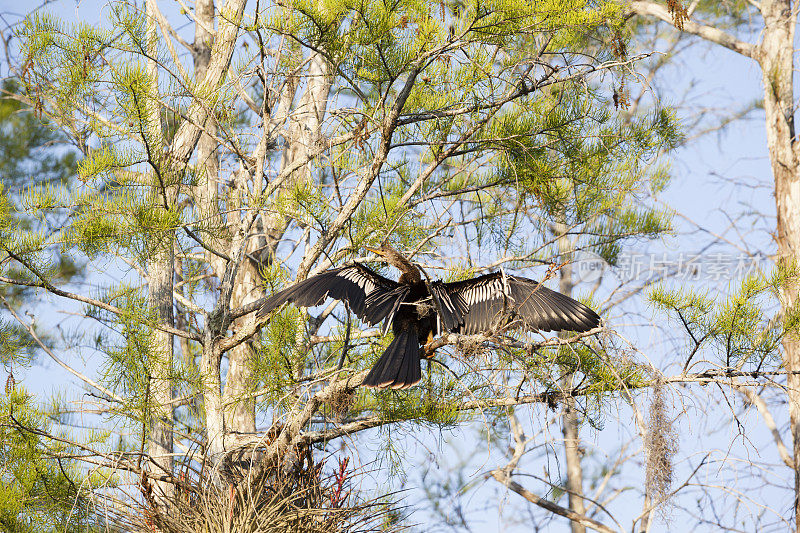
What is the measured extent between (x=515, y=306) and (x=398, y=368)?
19.3 inches

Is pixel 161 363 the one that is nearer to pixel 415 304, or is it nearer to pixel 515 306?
pixel 415 304

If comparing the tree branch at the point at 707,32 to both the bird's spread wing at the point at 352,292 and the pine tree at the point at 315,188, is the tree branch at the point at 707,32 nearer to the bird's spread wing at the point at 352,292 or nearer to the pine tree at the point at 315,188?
the pine tree at the point at 315,188

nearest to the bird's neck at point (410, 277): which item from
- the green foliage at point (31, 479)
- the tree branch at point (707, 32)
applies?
the green foliage at point (31, 479)

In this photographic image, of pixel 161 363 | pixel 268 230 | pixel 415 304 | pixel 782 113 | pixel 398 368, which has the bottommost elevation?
pixel 398 368

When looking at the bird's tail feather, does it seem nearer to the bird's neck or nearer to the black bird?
the black bird

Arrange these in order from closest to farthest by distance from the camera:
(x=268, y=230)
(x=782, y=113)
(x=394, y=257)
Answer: (x=394, y=257)
(x=782, y=113)
(x=268, y=230)

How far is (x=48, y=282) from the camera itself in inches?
127

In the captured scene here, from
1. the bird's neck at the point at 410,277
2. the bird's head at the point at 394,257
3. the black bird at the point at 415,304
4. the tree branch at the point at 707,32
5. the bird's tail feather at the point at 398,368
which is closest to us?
the bird's tail feather at the point at 398,368

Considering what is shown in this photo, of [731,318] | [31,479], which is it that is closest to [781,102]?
[731,318]

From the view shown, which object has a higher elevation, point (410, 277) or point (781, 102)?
point (781, 102)

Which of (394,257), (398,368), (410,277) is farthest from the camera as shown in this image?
(410,277)

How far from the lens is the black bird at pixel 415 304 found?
279 centimetres

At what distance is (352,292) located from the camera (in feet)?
10.3

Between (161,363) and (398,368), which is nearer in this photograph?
(398,368)
